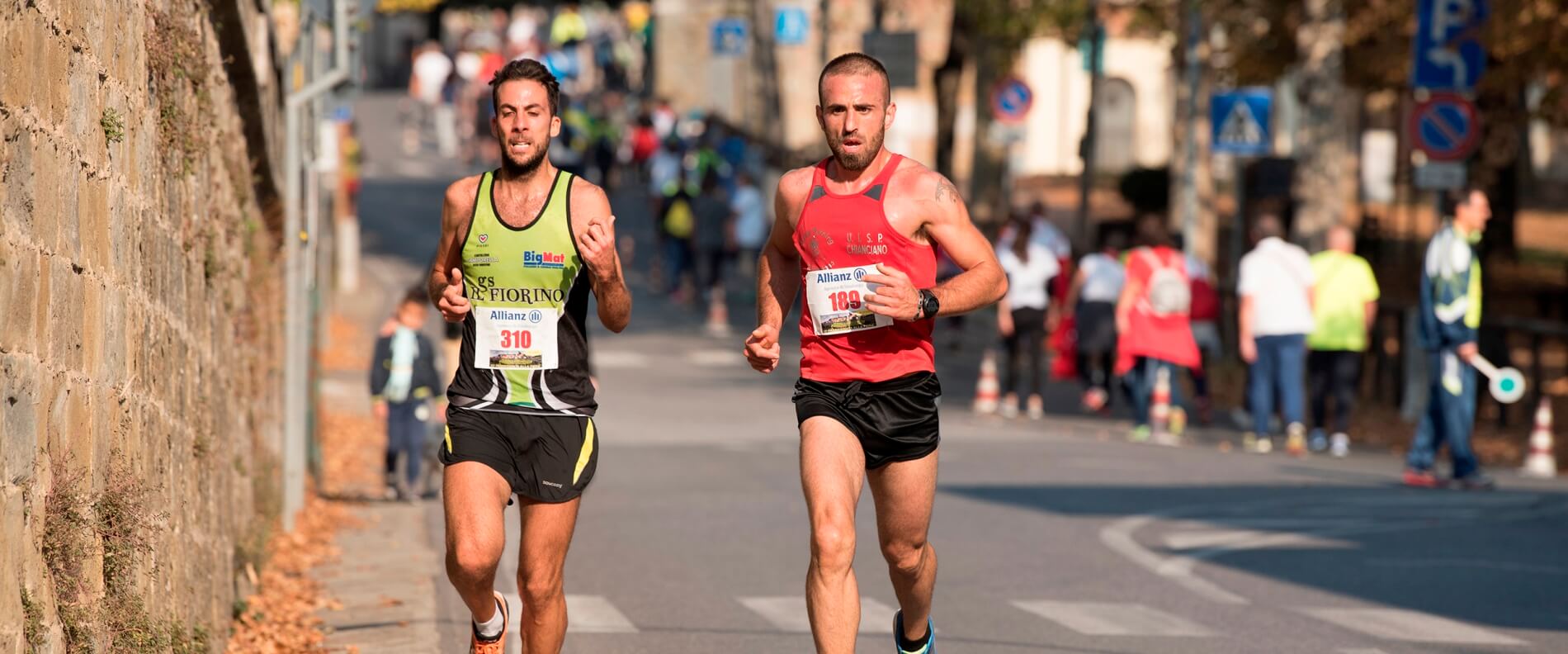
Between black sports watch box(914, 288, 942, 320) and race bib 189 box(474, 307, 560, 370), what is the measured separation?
1.00 m

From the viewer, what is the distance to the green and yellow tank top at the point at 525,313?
22.9ft

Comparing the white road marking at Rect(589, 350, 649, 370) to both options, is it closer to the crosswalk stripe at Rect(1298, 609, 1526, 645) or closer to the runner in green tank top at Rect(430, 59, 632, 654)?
the crosswalk stripe at Rect(1298, 609, 1526, 645)

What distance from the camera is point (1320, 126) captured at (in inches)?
1053

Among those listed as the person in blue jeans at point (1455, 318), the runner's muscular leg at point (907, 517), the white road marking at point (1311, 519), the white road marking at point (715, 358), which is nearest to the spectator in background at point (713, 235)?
the white road marking at point (715, 358)

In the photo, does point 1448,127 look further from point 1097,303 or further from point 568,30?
point 568,30

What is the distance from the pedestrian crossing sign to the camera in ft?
84.8

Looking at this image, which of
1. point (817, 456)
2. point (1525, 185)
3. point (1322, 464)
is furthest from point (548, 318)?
point (1525, 185)

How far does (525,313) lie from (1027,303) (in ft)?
50.7

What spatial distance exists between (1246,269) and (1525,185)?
38.7 meters

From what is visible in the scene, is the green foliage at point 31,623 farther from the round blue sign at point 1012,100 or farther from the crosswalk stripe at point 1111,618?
the round blue sign at point 1012,100

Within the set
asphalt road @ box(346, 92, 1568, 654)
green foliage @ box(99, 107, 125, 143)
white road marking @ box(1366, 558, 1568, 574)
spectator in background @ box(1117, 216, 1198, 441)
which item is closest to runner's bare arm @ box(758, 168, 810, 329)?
green foliage @ box(99, 107, 125, 143)

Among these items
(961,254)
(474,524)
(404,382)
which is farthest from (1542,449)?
(474,524)

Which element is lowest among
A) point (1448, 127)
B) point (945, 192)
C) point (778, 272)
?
point (778, 272)

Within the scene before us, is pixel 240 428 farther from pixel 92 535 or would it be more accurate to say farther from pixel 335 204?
pixel 335 204
